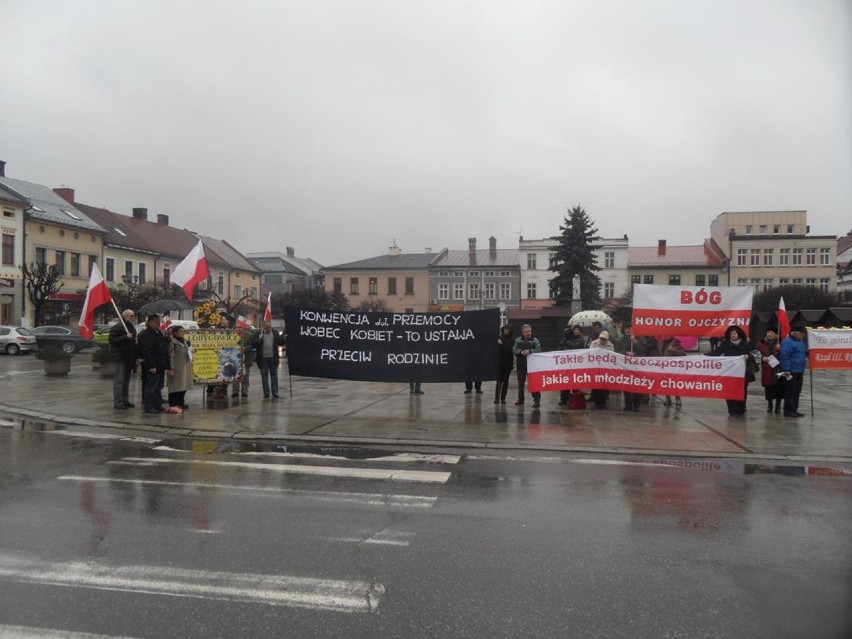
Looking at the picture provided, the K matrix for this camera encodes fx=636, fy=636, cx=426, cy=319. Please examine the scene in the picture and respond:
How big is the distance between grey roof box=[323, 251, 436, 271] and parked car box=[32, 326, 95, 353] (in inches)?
1753

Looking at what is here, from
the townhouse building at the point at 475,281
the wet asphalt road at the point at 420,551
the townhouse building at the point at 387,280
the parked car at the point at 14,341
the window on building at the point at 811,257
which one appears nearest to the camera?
the wet asphalt road at the point at 420,551

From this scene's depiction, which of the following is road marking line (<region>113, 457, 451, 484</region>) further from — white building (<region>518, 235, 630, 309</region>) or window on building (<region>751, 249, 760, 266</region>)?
window on building (<region>751, 249, 760, 266</region>)

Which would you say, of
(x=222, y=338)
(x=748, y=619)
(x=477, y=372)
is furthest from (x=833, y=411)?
(x=222, y=338)

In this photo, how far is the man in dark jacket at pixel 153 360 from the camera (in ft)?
38.5

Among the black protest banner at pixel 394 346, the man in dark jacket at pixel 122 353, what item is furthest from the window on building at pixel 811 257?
the man in dark jacket at pixel 122 353

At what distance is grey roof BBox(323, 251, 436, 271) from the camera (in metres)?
77.1

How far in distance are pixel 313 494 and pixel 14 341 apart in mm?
33270

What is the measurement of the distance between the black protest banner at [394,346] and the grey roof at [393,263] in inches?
2515

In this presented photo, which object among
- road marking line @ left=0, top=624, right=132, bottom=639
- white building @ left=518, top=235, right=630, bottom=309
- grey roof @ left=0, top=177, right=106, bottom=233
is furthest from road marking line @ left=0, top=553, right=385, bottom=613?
white building @ left=518, top=235, right=630, bottom=309

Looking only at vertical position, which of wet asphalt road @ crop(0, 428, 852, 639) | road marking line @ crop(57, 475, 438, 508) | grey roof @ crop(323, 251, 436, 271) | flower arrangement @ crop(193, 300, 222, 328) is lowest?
wet asphalt road @ crop(0, 428, 852, 639)

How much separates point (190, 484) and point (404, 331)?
20.3 ft

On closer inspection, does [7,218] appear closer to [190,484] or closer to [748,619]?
[190,484]

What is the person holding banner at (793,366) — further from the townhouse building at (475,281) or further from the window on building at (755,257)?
the window on building at (755,257)

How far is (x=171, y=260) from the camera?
60062 millimetres
